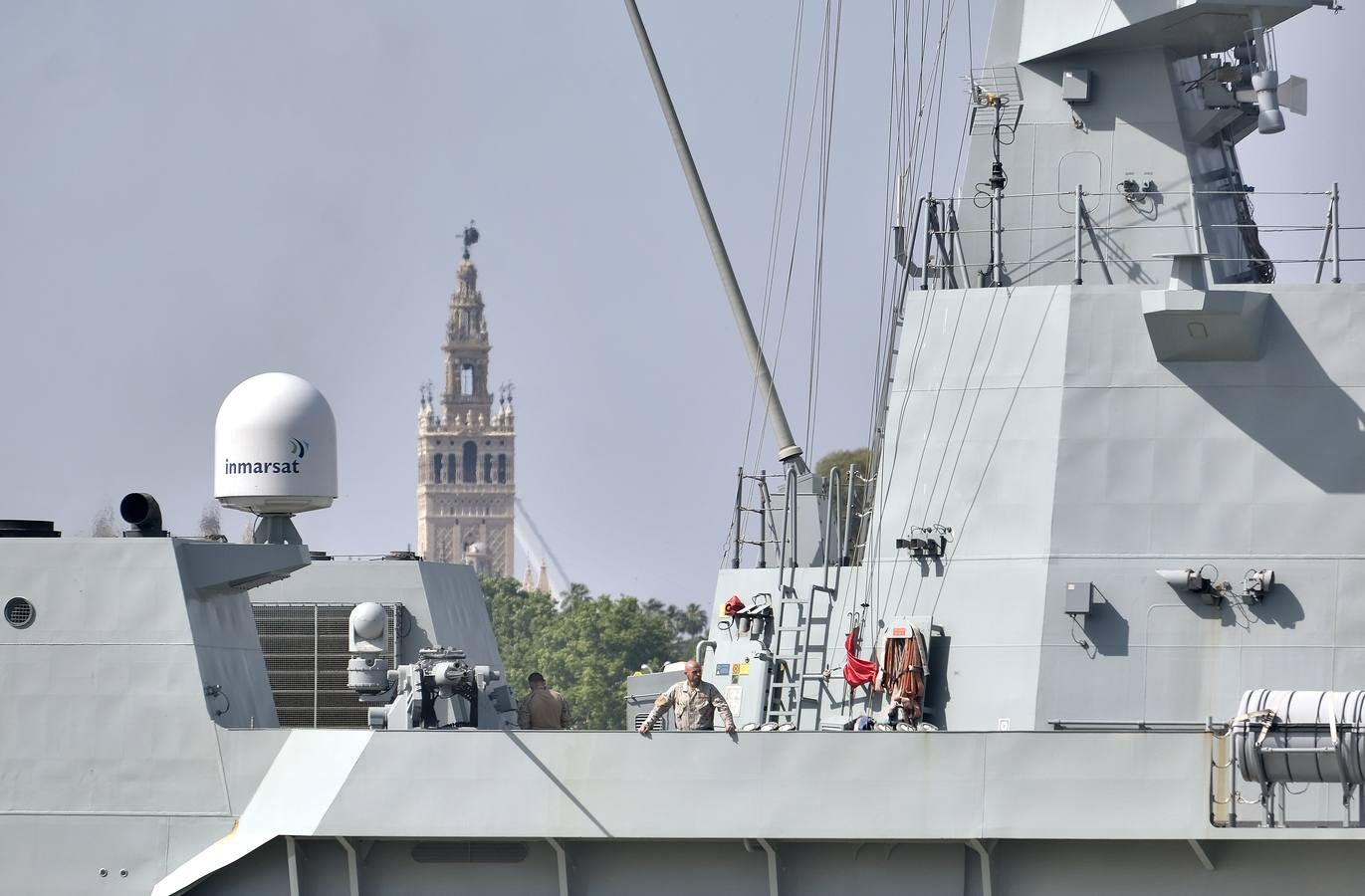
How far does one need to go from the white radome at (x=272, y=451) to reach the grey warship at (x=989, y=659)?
0.34m

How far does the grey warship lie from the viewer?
1238 cm

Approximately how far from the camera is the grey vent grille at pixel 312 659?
20578mm

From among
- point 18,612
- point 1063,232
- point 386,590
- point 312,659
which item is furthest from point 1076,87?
point 312,659

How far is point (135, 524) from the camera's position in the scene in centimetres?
1409

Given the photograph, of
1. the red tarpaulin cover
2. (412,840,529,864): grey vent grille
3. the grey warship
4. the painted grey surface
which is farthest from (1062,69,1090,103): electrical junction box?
the painted grey surface

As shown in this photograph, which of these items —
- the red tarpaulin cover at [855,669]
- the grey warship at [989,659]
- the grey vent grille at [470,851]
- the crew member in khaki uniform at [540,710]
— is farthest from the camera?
the crew member in khaki uniform at [540,710]

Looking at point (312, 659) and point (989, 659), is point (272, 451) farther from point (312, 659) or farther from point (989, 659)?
point (312, 659)

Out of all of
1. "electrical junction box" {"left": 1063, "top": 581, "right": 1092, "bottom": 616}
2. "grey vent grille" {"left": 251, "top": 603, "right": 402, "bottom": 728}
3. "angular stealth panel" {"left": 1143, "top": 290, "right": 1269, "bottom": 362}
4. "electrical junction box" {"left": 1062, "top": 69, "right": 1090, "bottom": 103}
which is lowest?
"grey vent grille" {"left": 251, "top": 603, "right": 402, "bottom": 728}

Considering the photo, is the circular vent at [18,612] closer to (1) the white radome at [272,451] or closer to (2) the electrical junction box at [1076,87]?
(1) the white radome at [272,451]

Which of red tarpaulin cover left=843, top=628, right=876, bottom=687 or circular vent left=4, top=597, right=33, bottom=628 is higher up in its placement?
circular vent left=4, top=597, right=33, bottom=628

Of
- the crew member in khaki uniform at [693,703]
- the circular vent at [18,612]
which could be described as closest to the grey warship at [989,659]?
the circular vent at [18,612]

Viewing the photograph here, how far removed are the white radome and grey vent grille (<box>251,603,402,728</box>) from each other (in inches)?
243

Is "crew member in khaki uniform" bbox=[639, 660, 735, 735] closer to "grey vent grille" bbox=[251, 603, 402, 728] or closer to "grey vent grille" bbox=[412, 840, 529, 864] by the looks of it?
"grey vent grille" bbox=[412, 840, 529, 864]

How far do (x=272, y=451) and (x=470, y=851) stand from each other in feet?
11.3
